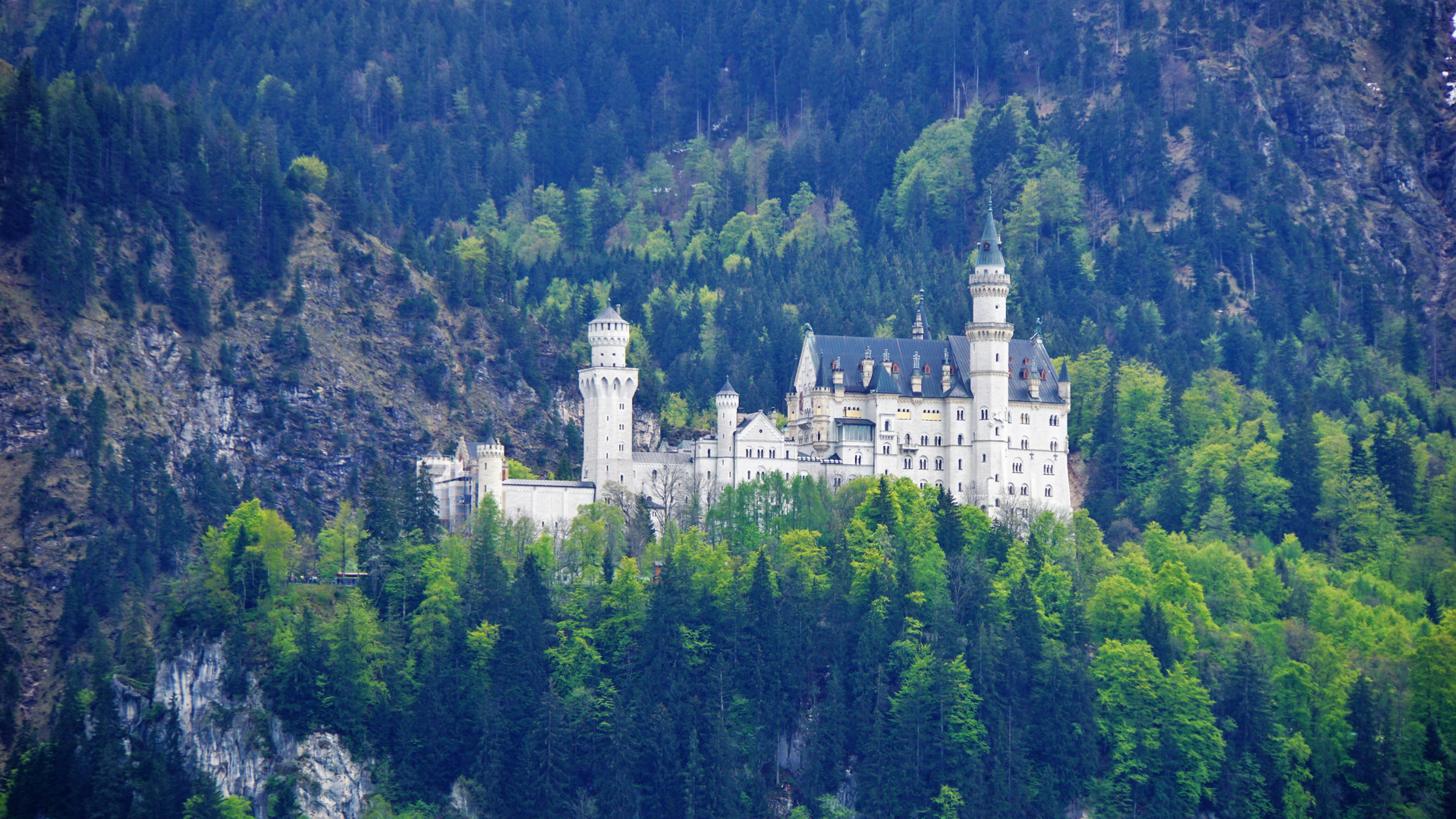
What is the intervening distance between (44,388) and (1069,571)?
2112 inches

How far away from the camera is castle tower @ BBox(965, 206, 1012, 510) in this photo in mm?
109375

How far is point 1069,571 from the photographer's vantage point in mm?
106250

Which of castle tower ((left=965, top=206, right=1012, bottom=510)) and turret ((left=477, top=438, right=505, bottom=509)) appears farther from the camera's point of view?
castle tower ((left=965, top=206, right=1012, bottom=510))

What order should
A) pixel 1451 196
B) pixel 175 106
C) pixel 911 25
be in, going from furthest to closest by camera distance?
pixel 911 25
pixel 1451 196
pixel 175 106

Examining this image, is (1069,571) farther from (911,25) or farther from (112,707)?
(911,25)

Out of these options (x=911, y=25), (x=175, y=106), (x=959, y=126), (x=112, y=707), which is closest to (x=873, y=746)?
(x=112, y=707)

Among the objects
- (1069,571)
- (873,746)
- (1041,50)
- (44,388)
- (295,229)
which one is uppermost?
(1041,50)

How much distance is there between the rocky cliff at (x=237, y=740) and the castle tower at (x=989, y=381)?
34.4 m

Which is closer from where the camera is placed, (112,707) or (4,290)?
(112,707)

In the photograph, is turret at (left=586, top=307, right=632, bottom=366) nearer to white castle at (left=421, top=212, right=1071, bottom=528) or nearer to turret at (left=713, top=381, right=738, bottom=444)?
white castle at (left=421, top=212, right=1071, bottom=528)

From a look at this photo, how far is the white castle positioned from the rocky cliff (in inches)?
553

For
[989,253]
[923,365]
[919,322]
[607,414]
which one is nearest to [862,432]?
[923,365]

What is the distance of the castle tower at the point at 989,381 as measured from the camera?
10938cm

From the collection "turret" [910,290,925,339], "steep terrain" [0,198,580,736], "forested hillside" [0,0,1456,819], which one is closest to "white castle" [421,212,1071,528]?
"forested hillside" [0,0,1456,819]
